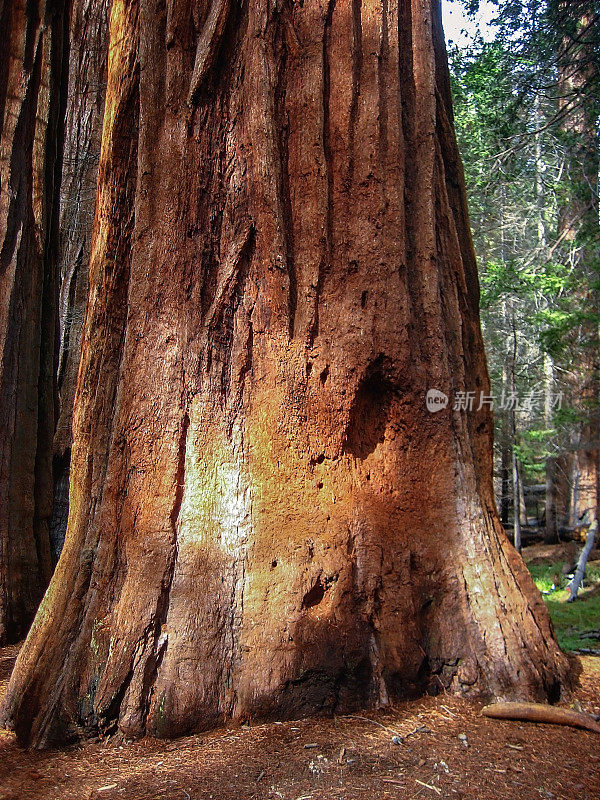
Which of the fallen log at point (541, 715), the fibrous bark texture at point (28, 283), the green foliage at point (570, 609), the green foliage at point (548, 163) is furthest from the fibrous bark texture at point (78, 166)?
the green foliage at point (548, 163)

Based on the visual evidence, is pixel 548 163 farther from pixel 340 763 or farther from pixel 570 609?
pixel 340 763

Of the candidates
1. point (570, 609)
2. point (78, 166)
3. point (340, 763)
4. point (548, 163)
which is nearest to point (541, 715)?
point (340, 763)

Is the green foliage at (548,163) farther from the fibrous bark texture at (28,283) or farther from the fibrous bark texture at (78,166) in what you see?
the fibrous bark texture at (28,283)

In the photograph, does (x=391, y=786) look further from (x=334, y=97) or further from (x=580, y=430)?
(x=580, y=430)

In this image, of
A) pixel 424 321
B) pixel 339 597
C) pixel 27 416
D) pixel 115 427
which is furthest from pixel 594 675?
pixel 27 416

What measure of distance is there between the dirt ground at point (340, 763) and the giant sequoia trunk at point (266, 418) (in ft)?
0.36

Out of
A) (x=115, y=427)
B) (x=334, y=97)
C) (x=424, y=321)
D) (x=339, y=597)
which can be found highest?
(x=334, y=97)

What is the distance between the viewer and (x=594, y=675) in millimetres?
3557

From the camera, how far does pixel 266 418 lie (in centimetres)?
313

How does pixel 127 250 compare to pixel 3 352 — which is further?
pixel 3 352

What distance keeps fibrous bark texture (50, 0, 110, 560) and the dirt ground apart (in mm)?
3658

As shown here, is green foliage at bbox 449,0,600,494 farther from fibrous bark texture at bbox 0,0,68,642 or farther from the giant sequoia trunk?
fibrous bark texture at bbox 0,0,68,642

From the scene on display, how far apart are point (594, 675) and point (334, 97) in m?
3.23

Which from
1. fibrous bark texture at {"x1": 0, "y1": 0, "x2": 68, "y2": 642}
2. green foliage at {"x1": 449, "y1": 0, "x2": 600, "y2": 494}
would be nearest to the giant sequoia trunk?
fibrous bark texture at {"x1": 0, "y1": 0, "x2": 68, "y2": 642}
